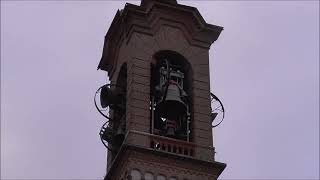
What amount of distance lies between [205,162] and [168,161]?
1368 mm

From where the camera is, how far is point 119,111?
40.7 m

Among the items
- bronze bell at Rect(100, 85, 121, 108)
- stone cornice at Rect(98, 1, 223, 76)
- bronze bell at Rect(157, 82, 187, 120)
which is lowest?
bronze bell at Rect(157, 82, 187, 120)

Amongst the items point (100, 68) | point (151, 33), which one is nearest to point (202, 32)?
point (151, 33)

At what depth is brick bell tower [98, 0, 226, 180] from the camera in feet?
122

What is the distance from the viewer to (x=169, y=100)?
38.8m

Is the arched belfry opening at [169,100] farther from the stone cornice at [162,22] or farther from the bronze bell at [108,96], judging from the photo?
the bronze bell at [108,96]

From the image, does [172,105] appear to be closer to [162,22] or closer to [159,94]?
[159,94]

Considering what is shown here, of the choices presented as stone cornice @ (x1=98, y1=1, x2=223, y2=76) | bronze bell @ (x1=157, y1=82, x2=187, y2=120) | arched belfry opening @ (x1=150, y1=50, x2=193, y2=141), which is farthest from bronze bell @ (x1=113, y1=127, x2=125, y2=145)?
stone cornice @ (x1=98, y1=1, x2=223, y2=76)

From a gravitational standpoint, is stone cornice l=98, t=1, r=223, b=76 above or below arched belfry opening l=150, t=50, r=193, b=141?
above

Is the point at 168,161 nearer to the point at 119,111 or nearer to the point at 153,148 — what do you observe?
the point at 153,148

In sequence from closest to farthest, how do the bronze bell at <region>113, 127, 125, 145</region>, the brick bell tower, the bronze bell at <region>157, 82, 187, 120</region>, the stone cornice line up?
the brick bell tower → the bronze bell at <region>157, 82, 187, 120</region> → the bronze bell at <region>113, 127, 125, 145</region> → the stone cornice

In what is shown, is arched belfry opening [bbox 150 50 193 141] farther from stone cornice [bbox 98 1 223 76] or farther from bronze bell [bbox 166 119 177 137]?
stone cornice [bbox 98 1 223 76]

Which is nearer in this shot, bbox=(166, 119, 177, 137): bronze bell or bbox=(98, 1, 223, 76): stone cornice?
bbox=(166, 119, 177, 137): bronze bell

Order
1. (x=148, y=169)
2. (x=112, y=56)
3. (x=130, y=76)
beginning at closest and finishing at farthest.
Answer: (x=148, y=169) → (x=130, y=76) → (x=112, y=56)
